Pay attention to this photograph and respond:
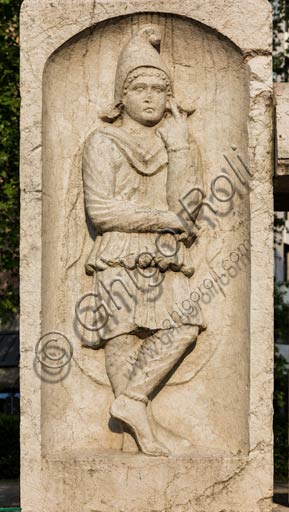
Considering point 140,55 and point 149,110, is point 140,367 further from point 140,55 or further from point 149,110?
point 140,55

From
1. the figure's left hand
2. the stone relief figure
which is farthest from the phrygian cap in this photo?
the figure's left hand

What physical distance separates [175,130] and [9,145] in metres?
7.01

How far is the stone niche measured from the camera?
7.03 metres

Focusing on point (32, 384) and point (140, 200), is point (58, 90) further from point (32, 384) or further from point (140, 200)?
point (32, 384)

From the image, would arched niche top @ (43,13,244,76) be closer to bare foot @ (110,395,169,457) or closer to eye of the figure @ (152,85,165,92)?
eye of the figure @ (152,85,165,92)

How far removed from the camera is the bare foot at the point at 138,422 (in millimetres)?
7035

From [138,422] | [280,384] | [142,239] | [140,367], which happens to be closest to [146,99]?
[142,239]

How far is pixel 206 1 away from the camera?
7254mm

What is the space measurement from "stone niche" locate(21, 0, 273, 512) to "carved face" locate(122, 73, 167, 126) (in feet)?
0.53

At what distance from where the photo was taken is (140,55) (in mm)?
7270

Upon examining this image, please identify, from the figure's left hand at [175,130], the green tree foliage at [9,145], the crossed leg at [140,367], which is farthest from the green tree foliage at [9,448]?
the figure's left hand at [175,130]

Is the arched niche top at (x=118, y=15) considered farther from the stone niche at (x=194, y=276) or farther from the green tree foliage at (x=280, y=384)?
the green tree foliage at (x=280, y=384)

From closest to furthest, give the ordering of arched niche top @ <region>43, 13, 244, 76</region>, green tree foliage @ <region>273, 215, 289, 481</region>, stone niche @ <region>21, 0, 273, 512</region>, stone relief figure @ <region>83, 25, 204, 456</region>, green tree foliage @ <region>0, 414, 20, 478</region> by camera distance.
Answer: stone niche @ <region>21, 0, 273, 512</region>
stone relief figure @ <region>83, 25, 204, 456</region>
arched niche top @ <region>43, 13, 244, 76</region>
green tree foliage @ <region>273, 215, 289, 481</region>
green tree foliage @ <region>0, 414, 20, 478</region>

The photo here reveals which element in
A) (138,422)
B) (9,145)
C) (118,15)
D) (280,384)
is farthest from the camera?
(280,384)
